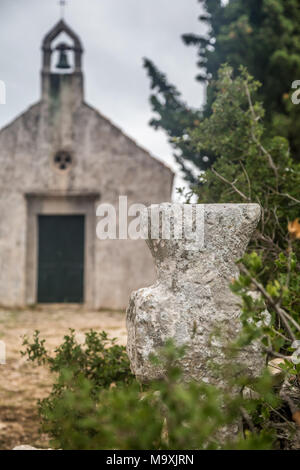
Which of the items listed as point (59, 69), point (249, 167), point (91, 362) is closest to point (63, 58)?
point (59, 69)

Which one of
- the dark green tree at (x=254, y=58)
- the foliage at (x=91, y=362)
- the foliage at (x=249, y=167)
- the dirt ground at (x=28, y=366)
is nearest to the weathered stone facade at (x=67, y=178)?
the dirt ground at (x=28, y=366)

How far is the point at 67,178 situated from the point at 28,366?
16.7ft

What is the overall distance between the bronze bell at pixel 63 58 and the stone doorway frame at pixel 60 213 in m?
2.63

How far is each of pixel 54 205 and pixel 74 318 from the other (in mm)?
2669

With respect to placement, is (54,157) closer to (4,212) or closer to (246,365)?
(4,212)

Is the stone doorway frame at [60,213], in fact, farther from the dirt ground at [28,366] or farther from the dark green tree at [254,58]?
the dark green tree at [254,58]

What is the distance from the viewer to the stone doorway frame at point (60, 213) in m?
9.21

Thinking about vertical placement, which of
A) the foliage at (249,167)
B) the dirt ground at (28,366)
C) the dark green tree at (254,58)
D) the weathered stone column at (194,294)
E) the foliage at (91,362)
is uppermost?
the dark green tree at (254,58)

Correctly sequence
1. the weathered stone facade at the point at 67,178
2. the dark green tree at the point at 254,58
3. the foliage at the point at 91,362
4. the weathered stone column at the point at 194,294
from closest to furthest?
the weathered stone column at the point at 194,294, the foliage at the point at 91,362, the dark green tree at the point at 254,58, the weathered stone facade at the point at 67,178

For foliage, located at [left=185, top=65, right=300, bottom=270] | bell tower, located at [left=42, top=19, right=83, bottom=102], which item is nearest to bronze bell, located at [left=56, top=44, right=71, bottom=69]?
bell tower, located at [left=42, top=19, right=83, bottom=102]

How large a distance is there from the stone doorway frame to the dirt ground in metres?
0.50

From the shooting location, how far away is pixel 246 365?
6.64 feet

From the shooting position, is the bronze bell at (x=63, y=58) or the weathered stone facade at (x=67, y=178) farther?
the bronze bell at (x=63, y=58)

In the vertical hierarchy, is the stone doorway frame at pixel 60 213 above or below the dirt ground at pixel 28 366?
above
